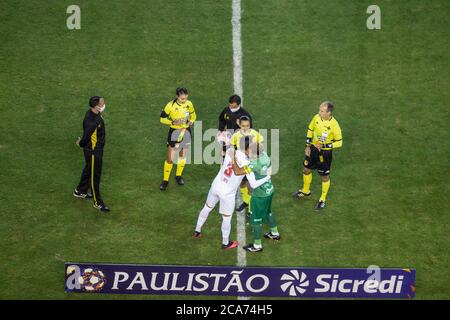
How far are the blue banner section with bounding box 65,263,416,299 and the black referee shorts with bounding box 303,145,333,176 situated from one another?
2696 mm

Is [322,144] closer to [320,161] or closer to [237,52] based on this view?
[320,161]

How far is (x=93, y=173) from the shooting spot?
1548cm

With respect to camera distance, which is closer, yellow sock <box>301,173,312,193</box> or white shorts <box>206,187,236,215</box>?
white shorts <box>206,187,236,215</box>

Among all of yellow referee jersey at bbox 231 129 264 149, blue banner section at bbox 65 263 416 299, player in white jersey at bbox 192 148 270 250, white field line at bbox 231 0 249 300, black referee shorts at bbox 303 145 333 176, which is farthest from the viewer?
white field line at bbox 231 0 249 300

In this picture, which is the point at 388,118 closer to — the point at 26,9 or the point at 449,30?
the point at 449,30

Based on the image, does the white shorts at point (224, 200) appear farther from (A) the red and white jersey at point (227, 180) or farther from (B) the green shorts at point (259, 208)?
(B) the green shorts at point (259, 208)

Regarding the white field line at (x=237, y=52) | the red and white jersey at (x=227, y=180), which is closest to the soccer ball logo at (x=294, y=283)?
the red and white jersey at (x=227, y=180)

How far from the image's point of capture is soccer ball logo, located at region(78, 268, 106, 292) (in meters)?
13.7

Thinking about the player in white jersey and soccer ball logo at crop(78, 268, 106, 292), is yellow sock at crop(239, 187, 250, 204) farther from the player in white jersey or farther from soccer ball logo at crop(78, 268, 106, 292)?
soccer ball logo at crop(78, 268, 106, 292)

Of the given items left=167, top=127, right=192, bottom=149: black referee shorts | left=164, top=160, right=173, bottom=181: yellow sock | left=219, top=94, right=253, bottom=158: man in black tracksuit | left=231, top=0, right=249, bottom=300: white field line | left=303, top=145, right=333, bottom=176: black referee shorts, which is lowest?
left=164, top=160, right=173, bottom=181: yellow sock

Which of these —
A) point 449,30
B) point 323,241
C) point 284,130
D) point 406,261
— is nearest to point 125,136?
point 284,130

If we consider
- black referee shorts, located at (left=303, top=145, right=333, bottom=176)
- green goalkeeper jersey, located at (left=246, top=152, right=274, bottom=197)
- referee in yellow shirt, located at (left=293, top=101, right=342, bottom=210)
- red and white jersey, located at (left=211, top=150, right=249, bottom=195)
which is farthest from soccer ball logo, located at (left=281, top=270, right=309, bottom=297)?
black referee shorts, located at (left=303, top=145, right=333, bottom=176)

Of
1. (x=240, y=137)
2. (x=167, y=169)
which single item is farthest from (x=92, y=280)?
(x=240, y=137)

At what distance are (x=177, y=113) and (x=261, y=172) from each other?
95.8 inches
